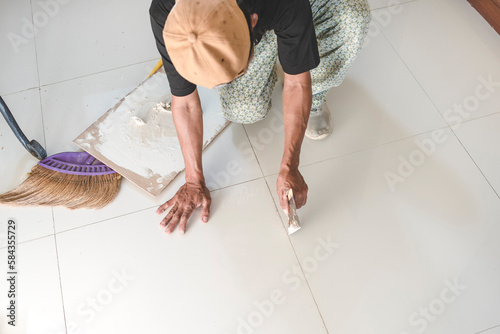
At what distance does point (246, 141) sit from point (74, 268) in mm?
681

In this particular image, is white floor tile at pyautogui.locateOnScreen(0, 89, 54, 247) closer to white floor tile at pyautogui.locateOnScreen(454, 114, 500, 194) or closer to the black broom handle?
the black broom handle

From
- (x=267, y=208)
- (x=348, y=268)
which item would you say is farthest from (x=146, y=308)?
(x=348, y=268)

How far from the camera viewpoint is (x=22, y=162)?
1.45m

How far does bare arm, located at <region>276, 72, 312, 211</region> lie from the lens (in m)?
1.13

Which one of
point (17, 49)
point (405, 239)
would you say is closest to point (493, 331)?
point (405, 239)

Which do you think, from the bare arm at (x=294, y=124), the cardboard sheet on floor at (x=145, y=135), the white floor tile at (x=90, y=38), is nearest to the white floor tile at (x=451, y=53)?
the bare arm at (x=294, y=124)

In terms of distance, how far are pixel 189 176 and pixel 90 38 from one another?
843mm

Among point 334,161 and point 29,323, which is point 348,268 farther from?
point 29,323

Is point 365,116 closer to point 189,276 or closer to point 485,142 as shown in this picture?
point 485,142

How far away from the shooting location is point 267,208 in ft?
4.48

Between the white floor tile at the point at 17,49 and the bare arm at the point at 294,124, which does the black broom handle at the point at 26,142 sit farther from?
the bare arm at the point at 294,124

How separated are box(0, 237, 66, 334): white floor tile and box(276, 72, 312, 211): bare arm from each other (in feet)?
2.34

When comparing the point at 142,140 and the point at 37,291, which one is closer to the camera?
the point at 37,291

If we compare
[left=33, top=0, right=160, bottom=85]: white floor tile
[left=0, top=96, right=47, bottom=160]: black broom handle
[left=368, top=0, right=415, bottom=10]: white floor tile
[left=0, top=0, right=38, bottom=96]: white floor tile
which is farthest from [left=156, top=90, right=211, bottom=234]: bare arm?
[left=368, top=0, right=415, bottom=10]: white floor tile
